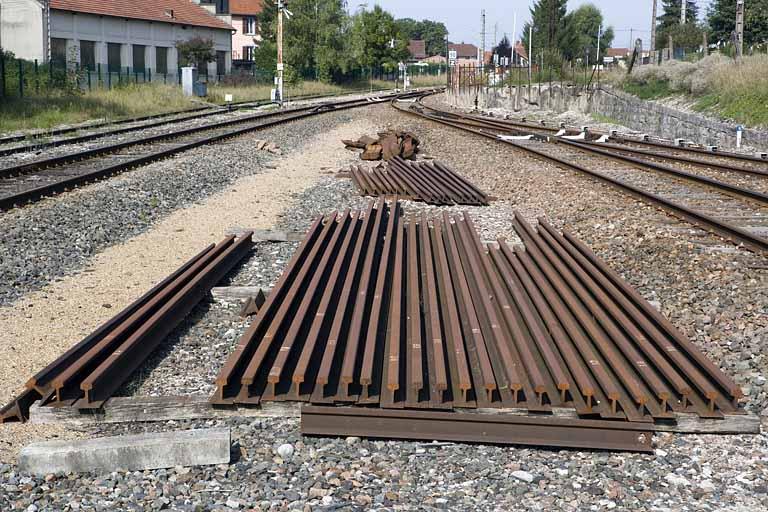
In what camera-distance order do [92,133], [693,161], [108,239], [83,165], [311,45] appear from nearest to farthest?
[108,239]
[83,165]
[693,161]
[92,133]
[311,45]

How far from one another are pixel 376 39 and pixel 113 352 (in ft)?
278

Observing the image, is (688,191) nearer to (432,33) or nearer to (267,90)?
(267,90)

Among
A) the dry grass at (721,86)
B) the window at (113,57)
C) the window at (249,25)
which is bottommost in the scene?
the dry grass at (721,86)

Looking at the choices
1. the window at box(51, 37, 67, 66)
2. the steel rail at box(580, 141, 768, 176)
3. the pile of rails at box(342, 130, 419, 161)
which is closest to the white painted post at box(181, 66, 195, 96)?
the window at box(51, 37, 67, 66)

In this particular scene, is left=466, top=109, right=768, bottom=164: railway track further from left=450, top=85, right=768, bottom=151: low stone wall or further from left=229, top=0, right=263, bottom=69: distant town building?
left=229, top=0, right=263, bottom=69: distant town building

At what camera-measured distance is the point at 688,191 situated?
506 inches

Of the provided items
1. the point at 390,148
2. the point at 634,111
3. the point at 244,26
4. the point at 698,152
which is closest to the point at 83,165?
the point at 390,148

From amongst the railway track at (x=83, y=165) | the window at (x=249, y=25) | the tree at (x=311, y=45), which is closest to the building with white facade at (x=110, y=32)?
the tree at (x=311, y=45)

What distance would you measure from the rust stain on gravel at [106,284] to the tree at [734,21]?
5043 cm

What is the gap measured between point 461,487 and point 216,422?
1.48 metres

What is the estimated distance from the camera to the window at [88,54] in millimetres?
51562

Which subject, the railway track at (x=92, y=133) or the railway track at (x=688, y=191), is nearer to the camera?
the railway track at (x=688, y=191)

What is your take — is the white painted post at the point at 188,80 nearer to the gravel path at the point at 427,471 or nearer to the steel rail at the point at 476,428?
the gravel path at the point at 427,471

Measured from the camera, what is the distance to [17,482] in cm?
410
